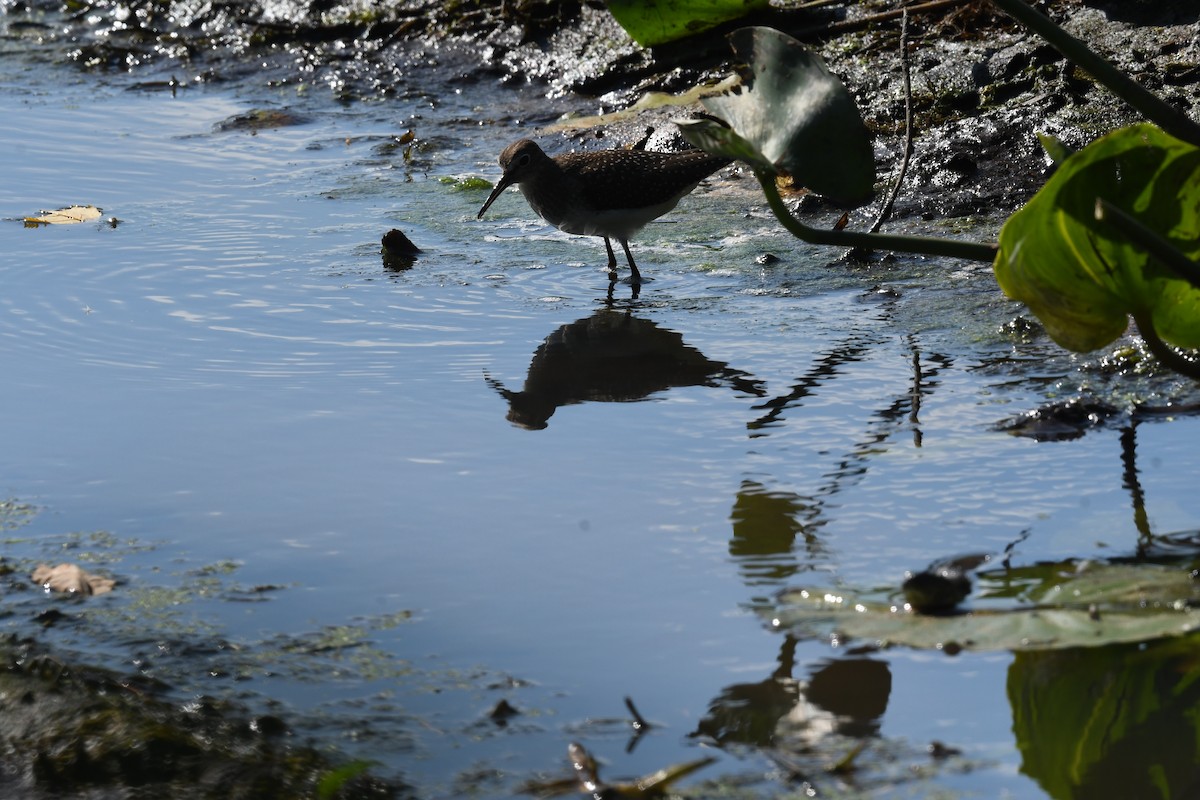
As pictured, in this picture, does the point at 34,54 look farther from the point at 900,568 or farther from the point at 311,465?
the point at 900,568

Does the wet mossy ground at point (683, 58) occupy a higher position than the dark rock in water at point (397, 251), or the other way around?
the wet mossy ground at point (683, 58)

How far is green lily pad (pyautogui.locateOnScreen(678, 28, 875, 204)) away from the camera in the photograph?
12.4 feet

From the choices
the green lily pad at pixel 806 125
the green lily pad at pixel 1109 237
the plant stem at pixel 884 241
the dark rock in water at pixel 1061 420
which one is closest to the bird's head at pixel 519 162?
the green lily pad at pixel 806 125

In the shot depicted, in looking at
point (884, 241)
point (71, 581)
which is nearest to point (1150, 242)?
point (884, 241)

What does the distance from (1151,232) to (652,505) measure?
1455 mm

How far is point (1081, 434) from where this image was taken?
13.5ft

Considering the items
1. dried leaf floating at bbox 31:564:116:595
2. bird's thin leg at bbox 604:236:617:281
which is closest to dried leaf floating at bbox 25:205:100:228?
bird's thin leg at bbox 604:236:617:281

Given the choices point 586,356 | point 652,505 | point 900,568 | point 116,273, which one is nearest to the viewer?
point 900,568

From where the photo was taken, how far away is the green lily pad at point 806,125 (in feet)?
12.4

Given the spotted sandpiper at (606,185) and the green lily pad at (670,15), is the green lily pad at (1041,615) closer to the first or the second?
the spotted sandpiper at (606,185)

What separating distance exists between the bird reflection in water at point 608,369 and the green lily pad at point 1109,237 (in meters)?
1.52

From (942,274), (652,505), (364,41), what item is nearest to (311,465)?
(652,505)

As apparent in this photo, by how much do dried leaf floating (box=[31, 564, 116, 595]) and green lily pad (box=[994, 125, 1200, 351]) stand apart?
2275mm

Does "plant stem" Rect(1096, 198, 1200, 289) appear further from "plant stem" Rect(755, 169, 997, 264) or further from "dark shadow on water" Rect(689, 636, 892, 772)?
"dark shadow on water" Rect(689, 636, 892, 772)
